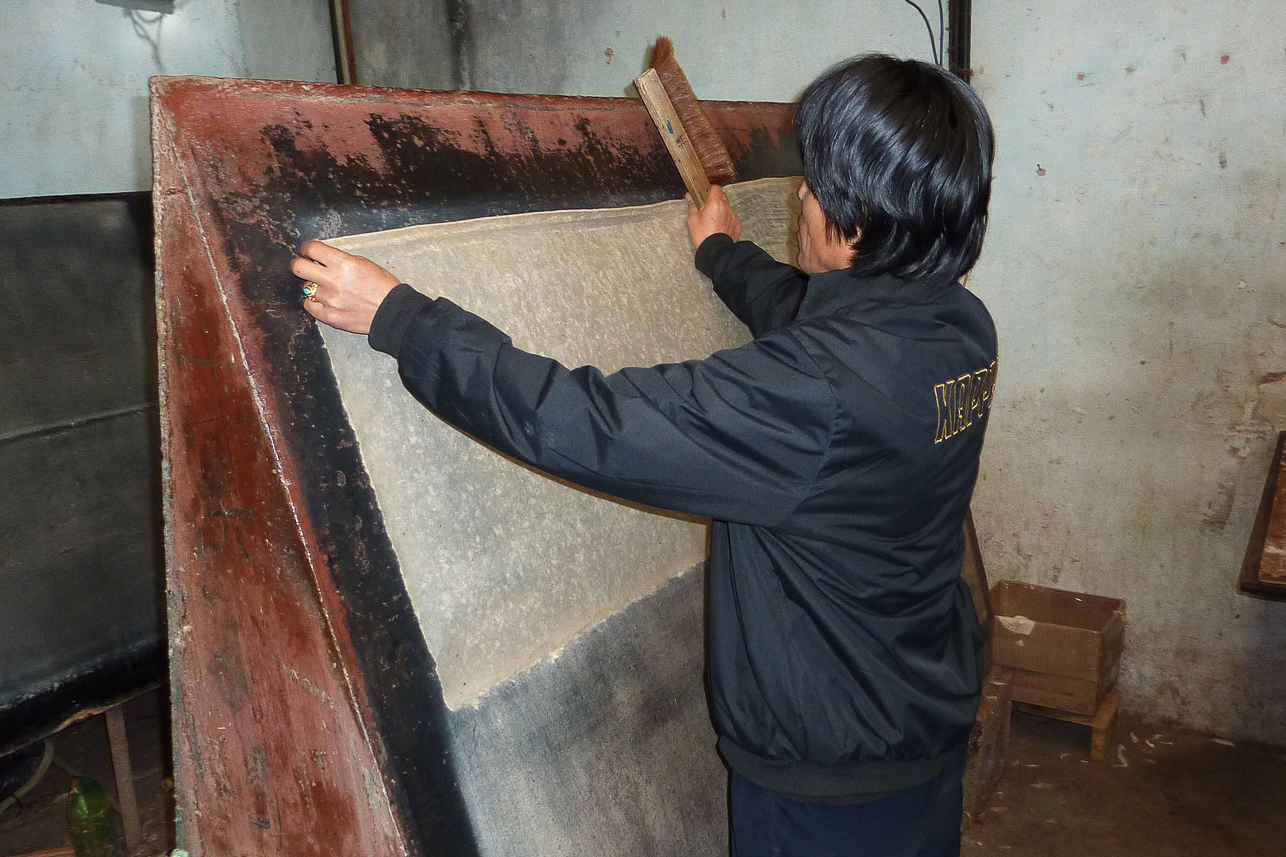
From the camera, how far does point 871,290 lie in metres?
1.07

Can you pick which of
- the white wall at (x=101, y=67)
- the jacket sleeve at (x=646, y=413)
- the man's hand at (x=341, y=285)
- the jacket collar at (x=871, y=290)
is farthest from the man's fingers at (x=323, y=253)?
the white wall at (x=101, y=67)

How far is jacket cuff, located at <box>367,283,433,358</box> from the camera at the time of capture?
0.95 meters

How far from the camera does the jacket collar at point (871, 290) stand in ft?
3.48

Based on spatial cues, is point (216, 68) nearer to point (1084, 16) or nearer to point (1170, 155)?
point (1084, 16)

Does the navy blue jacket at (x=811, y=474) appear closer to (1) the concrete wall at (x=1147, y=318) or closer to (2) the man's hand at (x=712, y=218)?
(2) the man's hand at (x=712, y=218)

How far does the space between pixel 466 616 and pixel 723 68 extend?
2.12 metres

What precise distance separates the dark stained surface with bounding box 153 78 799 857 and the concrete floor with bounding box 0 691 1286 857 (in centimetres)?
138

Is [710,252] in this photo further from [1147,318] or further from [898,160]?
[1147,318]

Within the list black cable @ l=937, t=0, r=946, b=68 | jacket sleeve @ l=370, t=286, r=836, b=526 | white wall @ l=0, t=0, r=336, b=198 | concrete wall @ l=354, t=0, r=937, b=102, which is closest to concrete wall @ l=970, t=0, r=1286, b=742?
black cable @ l=937, t=0, r=946, b=68

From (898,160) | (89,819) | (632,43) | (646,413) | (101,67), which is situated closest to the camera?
(646,413)

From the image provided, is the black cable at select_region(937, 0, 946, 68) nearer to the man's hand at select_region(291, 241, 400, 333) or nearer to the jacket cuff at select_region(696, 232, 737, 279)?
the jacket cuff at select_region(696, 232, 737, 279)

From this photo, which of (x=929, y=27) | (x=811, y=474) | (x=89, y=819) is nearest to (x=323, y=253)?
(x=811, y=474)

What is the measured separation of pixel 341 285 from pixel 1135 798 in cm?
232

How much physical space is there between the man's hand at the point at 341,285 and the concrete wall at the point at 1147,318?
6.53ft
